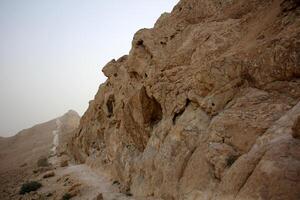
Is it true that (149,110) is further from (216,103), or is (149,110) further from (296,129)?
(296,129)

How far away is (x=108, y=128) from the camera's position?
102 ft

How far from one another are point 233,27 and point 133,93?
9133 mm

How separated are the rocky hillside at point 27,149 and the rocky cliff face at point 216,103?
57.8 feet

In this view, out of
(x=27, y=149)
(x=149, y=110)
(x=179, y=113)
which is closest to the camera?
(x=179, y=113)

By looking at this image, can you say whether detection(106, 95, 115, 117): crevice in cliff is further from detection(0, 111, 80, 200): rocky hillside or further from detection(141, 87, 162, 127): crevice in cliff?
detection(0, 111, 80, 200): rocky hillside

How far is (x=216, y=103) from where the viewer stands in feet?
41.8

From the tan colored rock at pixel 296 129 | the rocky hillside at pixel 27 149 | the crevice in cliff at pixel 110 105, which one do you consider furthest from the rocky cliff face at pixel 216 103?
the rocky hillside at pixel 27 149

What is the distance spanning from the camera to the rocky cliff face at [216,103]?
335 inches

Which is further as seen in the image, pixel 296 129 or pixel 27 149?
pixel 27 149

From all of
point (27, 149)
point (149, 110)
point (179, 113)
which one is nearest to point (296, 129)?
point (179, 113)

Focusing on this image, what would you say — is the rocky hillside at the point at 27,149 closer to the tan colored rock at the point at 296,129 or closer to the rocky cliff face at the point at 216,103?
the rocky cliff face at the point at 216,103

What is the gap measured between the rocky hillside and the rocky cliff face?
1763 centimetres

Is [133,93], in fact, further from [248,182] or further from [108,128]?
[248,182]

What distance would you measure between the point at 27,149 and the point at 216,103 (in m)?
66.7
